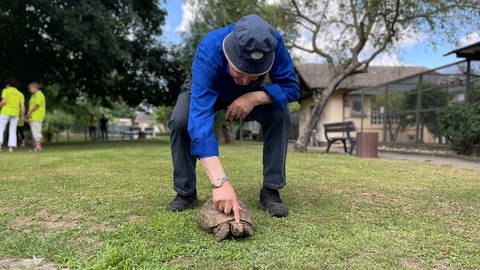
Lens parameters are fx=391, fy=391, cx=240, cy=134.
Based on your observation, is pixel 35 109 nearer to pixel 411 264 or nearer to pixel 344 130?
pixel 344 130

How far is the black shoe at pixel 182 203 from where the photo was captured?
2.93 metres

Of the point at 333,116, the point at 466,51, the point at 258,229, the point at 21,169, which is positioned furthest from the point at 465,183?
the point at 333,116

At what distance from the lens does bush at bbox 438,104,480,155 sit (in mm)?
9734

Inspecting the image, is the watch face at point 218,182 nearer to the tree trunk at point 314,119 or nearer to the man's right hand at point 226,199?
the man's right hand at point 226,199

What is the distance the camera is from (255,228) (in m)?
2.47

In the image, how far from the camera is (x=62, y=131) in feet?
76.9

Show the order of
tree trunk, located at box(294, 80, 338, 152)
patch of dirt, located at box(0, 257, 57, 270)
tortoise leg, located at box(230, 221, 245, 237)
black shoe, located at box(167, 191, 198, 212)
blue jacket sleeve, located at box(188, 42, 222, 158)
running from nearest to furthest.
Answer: patch of dirt, located at box(0, 257, 57, 270), tortoise leg, located at box(230, 221, 245, 237), blue jacket sleeve, located at box(188, 42, 222, 158), black shoe, located at box(167, 191, 198, 212), tree trunk, located at box(294, 80, 338, 152)

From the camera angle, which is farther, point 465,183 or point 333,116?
point 333,116

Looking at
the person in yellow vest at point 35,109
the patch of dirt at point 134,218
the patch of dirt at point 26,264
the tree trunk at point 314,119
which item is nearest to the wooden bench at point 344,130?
the tree trunk at point 314,119

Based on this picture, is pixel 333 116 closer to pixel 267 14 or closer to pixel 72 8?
pixel 267 14

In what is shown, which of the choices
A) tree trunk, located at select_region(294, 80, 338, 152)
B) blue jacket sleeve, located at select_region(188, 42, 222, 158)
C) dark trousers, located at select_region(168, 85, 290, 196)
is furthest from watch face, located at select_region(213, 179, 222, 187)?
tree trunk, located at select_region(294, 80, 338, 152)

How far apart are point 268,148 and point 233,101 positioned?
478mm

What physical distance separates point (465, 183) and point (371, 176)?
1115 mm

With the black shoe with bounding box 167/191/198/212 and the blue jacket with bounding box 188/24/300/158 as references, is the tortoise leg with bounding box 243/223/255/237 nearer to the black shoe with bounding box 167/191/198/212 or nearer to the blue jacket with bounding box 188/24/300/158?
the blue jacket with bounding box 188/24/300/158
